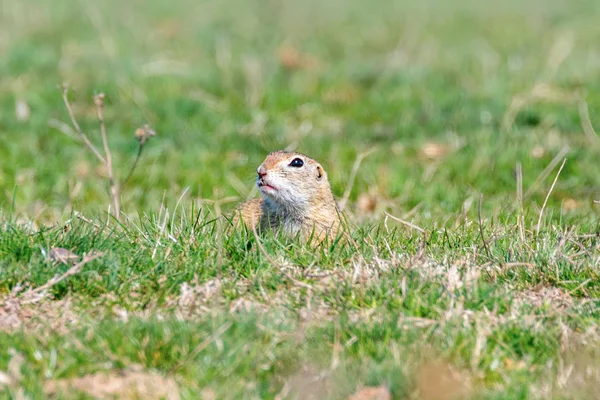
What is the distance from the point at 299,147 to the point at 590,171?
2342 mm

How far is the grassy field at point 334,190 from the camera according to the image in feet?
10.6

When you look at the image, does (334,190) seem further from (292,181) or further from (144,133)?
(144,133)

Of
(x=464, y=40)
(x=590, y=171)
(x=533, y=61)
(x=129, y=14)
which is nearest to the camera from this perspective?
(x=590, y=171)

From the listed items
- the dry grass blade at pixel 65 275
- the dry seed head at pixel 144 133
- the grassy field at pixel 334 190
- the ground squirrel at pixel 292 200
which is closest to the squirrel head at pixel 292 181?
the ground squirrel at pixel 292 200

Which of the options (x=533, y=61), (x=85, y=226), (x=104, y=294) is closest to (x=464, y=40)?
(x=533, y=61)

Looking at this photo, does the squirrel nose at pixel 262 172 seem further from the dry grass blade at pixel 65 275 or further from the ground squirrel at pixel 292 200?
the dry grass blade at pixel 65 275

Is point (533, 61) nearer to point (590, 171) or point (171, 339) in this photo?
point (590, 171)

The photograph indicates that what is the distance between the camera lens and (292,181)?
519cm

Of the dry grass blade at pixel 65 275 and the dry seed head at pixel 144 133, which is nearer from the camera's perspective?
the dry grass blade at pixel 65 275

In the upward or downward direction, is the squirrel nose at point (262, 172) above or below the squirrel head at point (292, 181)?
above

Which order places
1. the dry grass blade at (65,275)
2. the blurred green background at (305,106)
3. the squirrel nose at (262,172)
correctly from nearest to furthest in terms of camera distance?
the dry grass blade at (65,275), the squirrel nose at (262,172), the blurred green background at (305,106)

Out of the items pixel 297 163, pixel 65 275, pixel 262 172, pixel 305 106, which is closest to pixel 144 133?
pixel 262 172

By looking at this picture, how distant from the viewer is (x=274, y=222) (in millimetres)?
5195

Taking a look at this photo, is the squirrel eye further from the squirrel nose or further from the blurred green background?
the blurred green background
